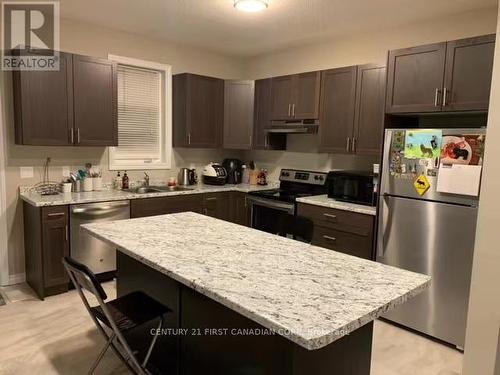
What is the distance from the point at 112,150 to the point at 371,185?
2.79 metres

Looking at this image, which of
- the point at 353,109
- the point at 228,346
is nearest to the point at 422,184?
the point at 353,109

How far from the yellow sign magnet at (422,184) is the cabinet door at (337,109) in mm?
996

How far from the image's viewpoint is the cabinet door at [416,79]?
2.87 m

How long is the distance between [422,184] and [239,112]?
256 cm

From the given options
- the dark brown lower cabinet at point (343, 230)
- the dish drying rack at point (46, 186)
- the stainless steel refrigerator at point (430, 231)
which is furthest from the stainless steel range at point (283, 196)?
the dish drying rack at point (46, 186)

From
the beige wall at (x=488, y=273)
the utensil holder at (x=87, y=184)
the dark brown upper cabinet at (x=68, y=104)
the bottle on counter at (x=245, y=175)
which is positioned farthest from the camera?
the bottle on counter at (x=245, y=175)

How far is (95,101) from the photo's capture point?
369 centimetres

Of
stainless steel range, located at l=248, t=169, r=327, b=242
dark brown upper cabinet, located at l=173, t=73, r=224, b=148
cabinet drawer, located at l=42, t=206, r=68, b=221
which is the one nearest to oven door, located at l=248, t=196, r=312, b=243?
stainless steel range, located at l=248, t=169, r=327, b=242

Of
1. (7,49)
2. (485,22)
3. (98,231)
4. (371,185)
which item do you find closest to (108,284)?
(98,231)

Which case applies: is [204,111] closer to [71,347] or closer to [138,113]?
[138,113]

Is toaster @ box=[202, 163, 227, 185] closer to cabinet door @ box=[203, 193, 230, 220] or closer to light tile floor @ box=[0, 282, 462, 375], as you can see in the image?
cabinet door @ box=[203, 193, 230, 220]

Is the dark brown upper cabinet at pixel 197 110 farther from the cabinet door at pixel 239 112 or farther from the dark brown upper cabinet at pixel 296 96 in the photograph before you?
the dark brown upper cabinet at pixel 296 96

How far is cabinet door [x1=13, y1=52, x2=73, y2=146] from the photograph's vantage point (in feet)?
10.9

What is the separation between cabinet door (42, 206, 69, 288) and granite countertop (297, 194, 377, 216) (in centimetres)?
223
